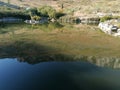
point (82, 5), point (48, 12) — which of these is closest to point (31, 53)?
point (48, 12)

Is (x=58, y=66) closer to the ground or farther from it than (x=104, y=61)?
farther from it

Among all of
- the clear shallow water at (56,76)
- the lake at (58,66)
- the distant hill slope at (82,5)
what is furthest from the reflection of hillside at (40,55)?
the distant hill slope at (82,5)

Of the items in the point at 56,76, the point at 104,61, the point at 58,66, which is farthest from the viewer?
the point at 104,61

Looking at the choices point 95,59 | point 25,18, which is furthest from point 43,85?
point 25,18

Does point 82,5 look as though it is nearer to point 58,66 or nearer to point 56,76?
point 58,66

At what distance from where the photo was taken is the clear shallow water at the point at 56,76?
21281 millimetres

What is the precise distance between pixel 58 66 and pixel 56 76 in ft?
12.3

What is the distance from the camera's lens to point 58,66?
90.7 ft

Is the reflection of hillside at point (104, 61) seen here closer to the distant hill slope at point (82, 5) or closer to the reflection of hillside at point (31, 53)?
the reflection of hillside at point (31, 53)

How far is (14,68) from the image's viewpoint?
26.6 meters

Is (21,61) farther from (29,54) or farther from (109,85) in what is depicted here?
(109,85)

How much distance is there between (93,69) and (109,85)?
5.10m

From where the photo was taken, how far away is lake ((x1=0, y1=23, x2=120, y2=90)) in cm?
2177

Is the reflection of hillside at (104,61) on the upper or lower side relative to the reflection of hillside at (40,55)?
lower
